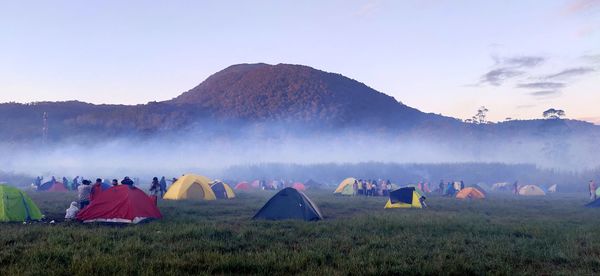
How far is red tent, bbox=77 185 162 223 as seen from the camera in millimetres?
18312

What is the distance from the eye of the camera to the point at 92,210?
61.1 ft

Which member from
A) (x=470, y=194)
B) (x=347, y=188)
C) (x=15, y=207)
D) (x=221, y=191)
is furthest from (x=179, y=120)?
(x=15, y=207)

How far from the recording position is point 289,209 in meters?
21.1

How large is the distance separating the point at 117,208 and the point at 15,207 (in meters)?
4.08

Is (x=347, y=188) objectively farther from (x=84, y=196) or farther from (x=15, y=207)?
(x=15, y=207)

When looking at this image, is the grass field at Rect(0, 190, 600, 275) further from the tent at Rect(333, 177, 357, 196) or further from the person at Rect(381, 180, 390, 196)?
the tent at Rect(333, 177, 357, 196)

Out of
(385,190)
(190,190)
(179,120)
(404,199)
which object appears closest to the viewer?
(404,199)

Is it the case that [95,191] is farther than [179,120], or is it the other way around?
[179,120]

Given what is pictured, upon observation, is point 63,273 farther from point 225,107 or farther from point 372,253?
point 225,107

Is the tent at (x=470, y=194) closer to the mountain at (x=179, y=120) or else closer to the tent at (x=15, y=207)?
the tent at (x=15, y=207)

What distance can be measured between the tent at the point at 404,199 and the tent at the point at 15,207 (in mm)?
20078

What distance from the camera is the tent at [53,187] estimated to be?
4897 cm

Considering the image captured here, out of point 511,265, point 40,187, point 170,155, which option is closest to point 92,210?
point 511,265

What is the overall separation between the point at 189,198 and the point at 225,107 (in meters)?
162
